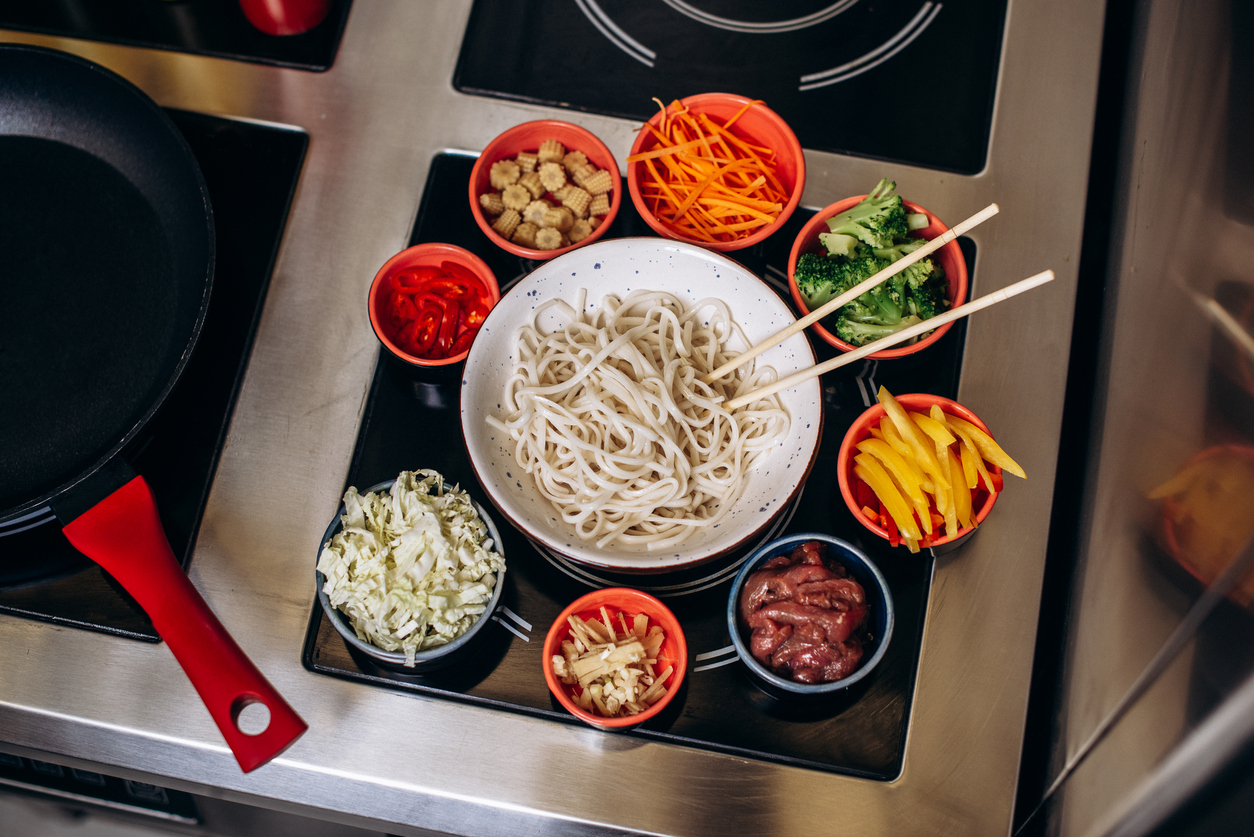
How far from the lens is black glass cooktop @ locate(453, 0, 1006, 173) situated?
7.24 feet

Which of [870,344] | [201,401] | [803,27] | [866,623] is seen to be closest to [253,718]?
[201,401]

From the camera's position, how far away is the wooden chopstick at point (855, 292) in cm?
159

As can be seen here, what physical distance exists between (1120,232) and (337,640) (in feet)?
7.16

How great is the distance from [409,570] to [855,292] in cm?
112

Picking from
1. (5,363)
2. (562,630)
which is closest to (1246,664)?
(562,630)

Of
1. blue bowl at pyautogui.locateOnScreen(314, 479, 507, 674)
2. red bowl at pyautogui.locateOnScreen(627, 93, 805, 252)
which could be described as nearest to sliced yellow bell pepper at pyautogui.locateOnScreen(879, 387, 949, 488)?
red bowl at pyautogui.locateOnScreen(627, 93, 805, 252)

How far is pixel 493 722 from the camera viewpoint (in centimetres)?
176

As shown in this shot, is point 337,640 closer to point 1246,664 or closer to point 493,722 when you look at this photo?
point 493,722

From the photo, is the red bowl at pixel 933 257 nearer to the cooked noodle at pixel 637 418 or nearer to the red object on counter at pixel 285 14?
the cooked noodle at pixel 637 418

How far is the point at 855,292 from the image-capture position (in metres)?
1.67

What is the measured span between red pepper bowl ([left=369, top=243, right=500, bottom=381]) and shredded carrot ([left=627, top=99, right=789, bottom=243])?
50 centimetres

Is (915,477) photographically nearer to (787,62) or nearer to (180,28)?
(787,62)

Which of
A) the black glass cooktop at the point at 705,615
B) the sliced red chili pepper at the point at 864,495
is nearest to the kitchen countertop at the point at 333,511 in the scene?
the black glass cooktop at the point at 705,615

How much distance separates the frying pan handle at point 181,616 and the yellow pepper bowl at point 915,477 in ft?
4.09
